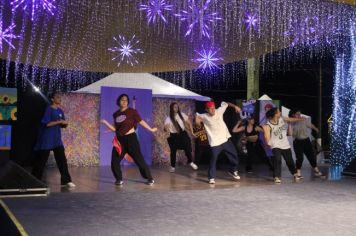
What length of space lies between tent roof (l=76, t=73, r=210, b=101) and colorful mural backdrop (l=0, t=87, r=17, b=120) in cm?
184

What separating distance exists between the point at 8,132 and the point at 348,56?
7.99 m

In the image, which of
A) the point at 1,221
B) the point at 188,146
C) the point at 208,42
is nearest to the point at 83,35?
the point at 208,42

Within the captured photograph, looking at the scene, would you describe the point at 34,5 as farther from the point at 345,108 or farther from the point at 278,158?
the point at 345,108

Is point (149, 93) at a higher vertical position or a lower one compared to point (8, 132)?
higher

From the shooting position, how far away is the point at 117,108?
484 inches

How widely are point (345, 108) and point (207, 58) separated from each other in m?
3.88

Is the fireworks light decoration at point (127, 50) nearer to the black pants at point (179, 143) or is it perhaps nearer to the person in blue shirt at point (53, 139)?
the black pants at point (179, 143)

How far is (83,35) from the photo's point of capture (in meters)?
10.3

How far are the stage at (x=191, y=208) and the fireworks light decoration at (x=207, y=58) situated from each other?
3.75 metres

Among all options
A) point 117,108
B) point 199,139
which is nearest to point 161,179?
point 199,139

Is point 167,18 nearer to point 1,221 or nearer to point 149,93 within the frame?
point 149,93

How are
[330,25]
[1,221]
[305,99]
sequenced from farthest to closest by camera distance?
[305,99] → [330,25] → [1,221]

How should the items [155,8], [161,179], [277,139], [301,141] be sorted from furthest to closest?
[301,141]
[161,179]
[277,139]
[155,8]

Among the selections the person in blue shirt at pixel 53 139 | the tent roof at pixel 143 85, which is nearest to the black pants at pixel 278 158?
the person in blue shirt at pixel 53 139
